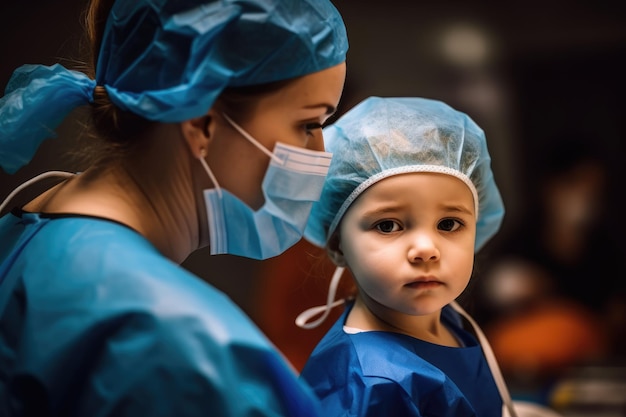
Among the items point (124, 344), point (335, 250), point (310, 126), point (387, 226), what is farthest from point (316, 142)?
point (124, 344)

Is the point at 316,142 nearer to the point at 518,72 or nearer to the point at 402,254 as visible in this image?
the point at 402,254

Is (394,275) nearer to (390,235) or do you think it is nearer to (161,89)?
(390,235)

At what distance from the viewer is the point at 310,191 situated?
1384 millimetres

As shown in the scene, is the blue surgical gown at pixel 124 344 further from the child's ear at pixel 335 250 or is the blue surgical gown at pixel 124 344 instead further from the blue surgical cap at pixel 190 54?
the child's ear at pixel 335 250

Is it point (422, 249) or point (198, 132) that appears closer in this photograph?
point (198, 132)

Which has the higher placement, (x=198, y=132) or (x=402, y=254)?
(x=198, y=132)

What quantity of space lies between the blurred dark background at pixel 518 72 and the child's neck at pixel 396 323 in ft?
7.38

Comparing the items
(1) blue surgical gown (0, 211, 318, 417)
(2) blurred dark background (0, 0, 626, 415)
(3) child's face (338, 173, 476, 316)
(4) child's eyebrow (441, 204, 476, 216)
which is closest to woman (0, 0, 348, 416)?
(1) blue surgical gown (0, 211, 318, 417)

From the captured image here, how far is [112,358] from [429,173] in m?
Answer: 0.78

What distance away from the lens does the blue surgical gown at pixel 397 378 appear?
1382 millimetres

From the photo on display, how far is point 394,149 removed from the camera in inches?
61.1

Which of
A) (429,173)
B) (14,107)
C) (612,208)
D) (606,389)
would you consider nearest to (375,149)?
(429,173)

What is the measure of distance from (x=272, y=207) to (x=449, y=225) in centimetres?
42

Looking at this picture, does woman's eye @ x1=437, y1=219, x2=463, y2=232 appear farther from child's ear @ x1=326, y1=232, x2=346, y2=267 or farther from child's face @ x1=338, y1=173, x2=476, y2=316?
child's ear @ x1=326, y1=232, x2=346, y2=267
